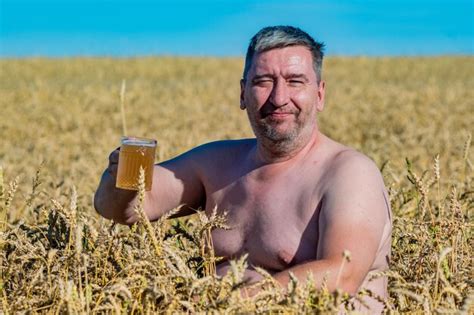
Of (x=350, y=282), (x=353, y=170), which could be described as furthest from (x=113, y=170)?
(x=350, y=282)

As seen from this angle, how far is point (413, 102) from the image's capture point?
751 inches

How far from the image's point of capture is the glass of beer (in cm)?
366

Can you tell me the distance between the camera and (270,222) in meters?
3.82

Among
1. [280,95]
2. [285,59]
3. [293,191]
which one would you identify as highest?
[285,59]

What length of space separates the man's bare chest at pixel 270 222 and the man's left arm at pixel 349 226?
0.14 meters

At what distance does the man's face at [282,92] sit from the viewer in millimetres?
3740

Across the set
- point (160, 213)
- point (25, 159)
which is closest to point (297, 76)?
point (160, 213)

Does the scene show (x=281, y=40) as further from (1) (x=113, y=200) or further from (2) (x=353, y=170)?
(1) (x=113, y=200)

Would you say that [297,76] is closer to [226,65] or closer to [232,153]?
[232,153]

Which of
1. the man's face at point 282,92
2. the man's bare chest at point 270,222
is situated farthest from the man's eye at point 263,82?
the man's bare chest at point 270,222

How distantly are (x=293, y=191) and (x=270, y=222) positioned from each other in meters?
0.16

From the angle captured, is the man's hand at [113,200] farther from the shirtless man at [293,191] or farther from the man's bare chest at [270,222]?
the man's bare chest at [270,222]

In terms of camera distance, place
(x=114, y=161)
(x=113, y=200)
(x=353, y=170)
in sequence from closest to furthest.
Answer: (x=353, y=170), (x=114, y=161), (x=113, y=200)

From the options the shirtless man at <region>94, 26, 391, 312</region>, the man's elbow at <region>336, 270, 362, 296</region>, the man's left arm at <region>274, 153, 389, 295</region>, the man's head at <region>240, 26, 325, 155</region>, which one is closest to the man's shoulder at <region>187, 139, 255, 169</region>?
the shirtless man at <region>94, 26, 391, 312</region>
